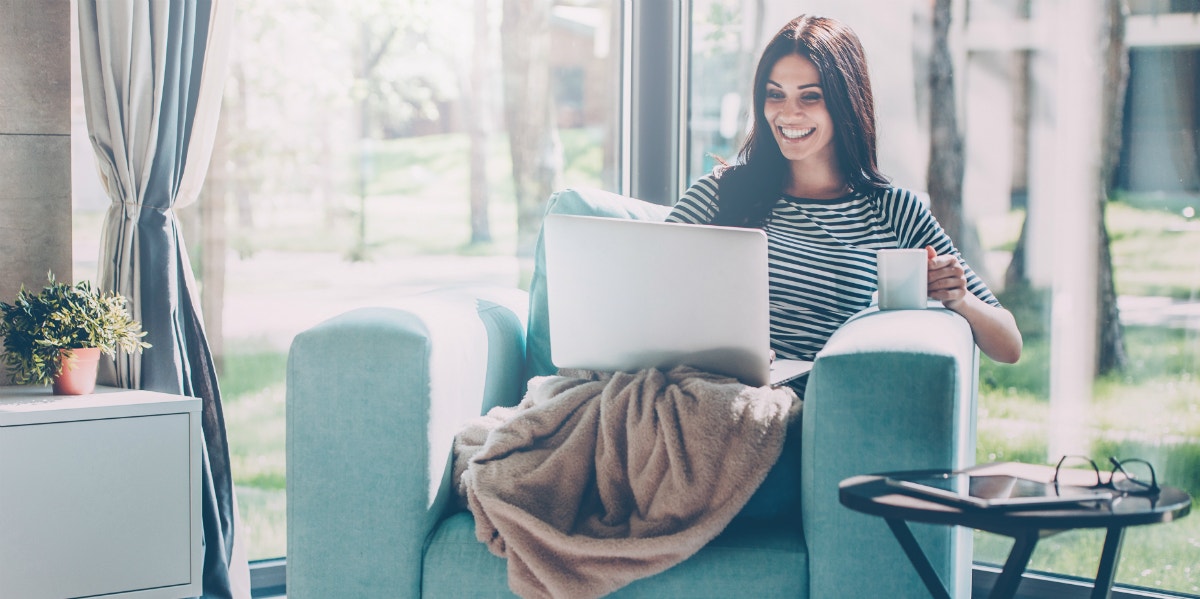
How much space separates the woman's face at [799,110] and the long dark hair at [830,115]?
12 mm

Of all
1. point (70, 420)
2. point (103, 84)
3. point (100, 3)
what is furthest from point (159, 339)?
point (100, 3)

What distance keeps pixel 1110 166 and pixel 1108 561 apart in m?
1.33

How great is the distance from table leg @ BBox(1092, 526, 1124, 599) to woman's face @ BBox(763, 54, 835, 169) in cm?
99

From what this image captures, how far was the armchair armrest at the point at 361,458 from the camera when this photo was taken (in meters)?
1.45

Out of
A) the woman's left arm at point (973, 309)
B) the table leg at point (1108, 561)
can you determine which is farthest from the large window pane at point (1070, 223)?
the table leg at point (1108, 561)

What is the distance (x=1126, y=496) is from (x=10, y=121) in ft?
A: 6.84

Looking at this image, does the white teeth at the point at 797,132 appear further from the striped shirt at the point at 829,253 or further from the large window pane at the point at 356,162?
the large window pane at the point at 356,162

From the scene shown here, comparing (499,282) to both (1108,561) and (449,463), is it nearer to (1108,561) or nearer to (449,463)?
(449,463)

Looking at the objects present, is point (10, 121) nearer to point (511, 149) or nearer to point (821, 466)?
point (511, 149)

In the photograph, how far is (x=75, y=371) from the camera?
1942 millimetres

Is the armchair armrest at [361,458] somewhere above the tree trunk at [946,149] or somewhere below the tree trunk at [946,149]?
below

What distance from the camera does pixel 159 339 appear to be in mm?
2109

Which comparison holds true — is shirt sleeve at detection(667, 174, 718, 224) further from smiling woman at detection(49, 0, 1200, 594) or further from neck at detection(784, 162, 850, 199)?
smiling woman at detection(49, 0, 1200, 594)

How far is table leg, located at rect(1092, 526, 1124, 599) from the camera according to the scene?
1159 mm
